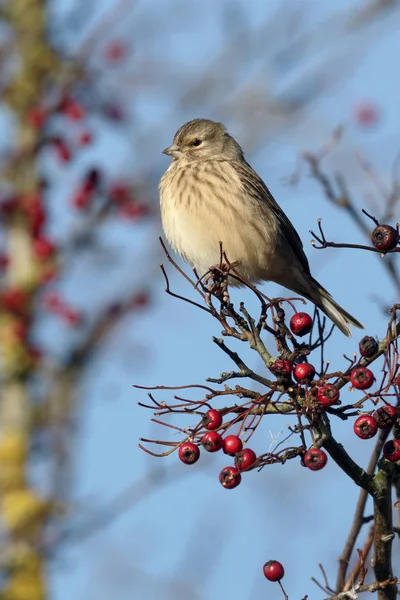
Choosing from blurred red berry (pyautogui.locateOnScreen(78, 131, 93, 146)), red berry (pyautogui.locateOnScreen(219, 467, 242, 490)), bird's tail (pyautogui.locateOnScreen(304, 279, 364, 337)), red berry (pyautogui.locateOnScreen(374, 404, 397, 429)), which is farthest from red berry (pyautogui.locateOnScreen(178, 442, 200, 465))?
blurred red berry (pyautogui.locateOnScreen(78, 131, 93, 146))

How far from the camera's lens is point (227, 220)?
605 centimetres

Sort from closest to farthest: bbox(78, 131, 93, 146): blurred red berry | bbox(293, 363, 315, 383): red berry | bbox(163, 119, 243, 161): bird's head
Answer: bbox(293, 363, 315, 383): red berry
bbox(163, 119, 243, 161): bird's head
bbox(78, 131, 93, 146): blurred red berry

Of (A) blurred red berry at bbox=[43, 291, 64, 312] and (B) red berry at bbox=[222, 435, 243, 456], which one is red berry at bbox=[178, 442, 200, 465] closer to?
(B) red berry at bbox=[222, 435, 243, 456]

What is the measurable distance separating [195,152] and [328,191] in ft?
5.29

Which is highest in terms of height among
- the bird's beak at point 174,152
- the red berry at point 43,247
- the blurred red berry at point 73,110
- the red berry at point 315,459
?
the blurred red berry at point 73,110

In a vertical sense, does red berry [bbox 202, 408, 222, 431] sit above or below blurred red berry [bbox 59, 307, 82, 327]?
below

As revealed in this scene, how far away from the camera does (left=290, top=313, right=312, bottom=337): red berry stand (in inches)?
145

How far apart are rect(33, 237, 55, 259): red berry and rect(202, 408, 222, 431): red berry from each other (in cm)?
695

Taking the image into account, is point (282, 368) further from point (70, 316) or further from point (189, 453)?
point (70, 316)

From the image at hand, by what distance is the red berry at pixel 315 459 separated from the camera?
307 centimetres

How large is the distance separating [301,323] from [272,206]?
2.94m

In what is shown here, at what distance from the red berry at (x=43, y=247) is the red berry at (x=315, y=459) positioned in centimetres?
727

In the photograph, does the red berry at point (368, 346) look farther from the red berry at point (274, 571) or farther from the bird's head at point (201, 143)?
the bird's head at point (201, 143)

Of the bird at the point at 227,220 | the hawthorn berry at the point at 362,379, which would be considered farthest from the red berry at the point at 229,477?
the bird at the point at 227,220
